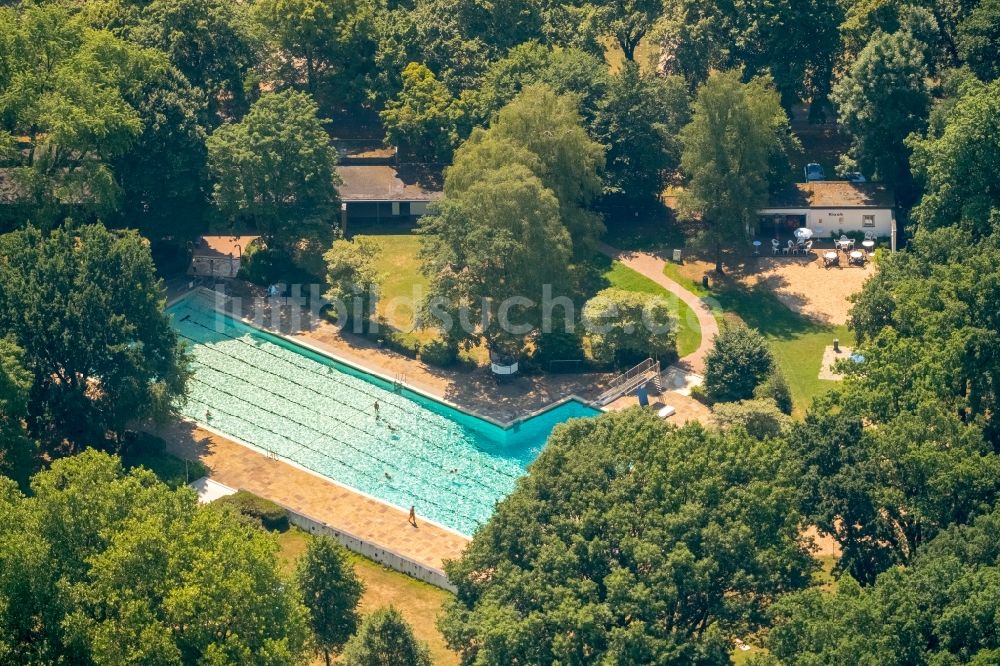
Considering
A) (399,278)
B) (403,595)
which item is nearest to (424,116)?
(399,278)

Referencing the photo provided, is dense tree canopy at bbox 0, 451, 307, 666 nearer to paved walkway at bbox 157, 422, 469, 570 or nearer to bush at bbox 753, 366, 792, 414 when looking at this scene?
paved walkway at bbox 157, 422, 469, 570

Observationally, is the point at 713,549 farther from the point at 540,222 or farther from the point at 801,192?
the point at 801,192

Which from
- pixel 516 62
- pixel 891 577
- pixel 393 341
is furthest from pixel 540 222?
pixel 891 577

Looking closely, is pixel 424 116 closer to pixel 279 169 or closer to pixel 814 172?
pixel 279 169

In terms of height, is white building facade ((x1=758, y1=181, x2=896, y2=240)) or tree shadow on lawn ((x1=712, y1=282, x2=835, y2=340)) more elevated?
white building facade ((x1=758, y1=181, x2=896, y2=240))

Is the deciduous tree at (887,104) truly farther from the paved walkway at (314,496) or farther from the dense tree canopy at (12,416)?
the dense tree canopy at (12,416)

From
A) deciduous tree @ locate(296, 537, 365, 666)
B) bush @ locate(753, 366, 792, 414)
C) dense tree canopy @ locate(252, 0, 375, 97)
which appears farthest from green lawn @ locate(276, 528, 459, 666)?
dense tree canopy @ locate(252, 0, 375, 97)
